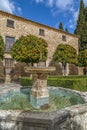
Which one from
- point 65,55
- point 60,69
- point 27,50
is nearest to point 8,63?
point 27,50

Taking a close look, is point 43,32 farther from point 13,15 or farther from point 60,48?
point 13,15

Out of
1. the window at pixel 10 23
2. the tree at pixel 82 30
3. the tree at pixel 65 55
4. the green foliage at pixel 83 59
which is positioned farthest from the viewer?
the tree at pixel 82 30

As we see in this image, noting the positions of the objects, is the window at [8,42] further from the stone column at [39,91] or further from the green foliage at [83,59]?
the stone column at [39,91]

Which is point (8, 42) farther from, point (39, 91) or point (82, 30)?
point (82, 30)

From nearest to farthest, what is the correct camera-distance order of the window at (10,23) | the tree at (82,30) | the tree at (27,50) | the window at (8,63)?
1. the tree at (27,50)
2. the window at (8,63)
3. the window at (10,23)
4. the tree at (82,30)

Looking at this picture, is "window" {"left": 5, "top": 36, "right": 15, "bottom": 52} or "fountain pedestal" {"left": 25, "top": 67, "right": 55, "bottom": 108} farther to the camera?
"window" {"left": 5, "top": 36, "right": 15, "bottom": 52}

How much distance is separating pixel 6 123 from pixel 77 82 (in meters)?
8.11

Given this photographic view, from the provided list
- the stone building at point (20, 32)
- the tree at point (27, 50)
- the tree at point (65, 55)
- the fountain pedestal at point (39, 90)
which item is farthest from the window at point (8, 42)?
the fountain pedestal at point (39, 90)

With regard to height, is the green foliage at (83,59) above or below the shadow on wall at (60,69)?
above

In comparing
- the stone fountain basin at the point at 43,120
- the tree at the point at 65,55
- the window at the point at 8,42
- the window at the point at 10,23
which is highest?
the window at the point at 10,23

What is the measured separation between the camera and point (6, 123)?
3230 millimetres

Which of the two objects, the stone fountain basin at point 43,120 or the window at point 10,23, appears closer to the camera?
the stone fountain basin at point 43,120

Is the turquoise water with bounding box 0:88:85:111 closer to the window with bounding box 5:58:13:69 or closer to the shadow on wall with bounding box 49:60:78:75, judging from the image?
the window with bounding box 5:58:13:69

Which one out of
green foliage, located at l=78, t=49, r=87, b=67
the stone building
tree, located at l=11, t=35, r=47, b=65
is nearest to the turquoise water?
tree, located at l=11, t=35, r=47, b=65
